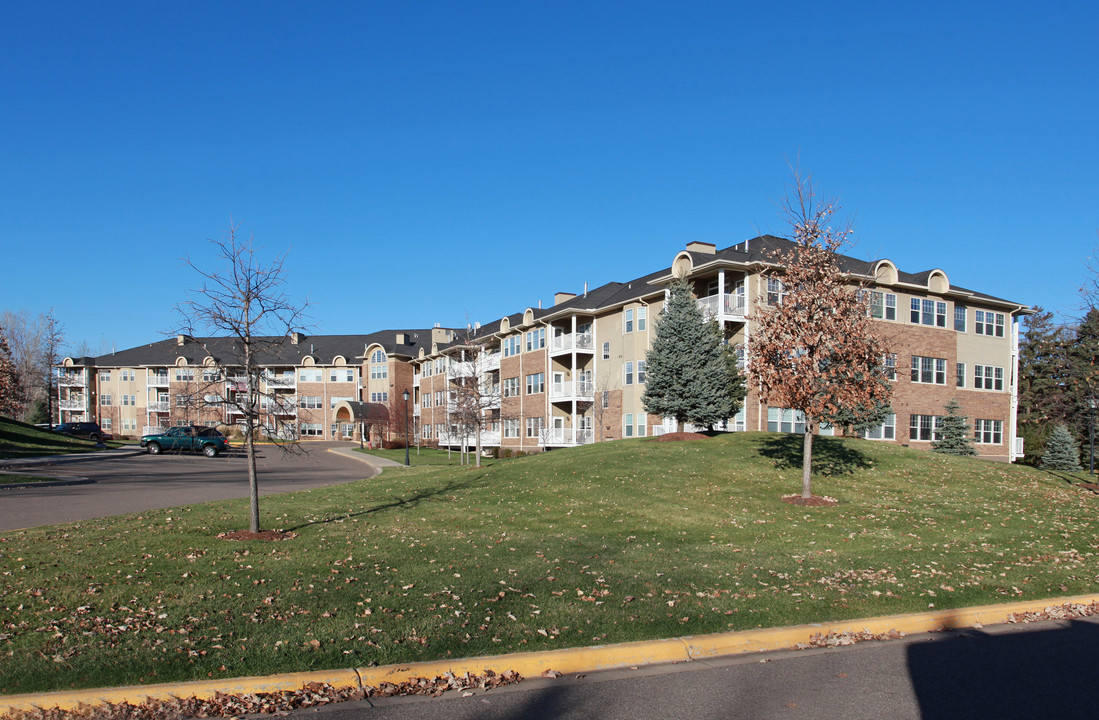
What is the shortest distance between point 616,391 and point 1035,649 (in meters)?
31.4

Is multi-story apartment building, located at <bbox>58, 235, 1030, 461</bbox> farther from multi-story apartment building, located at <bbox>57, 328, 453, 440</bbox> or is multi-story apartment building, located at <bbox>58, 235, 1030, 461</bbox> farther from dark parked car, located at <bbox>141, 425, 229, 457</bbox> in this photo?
multi-story apartment building, located at <bbox>57, 328, 453, 440</bbox>

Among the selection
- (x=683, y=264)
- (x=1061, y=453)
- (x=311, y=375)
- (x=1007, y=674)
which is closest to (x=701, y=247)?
(x=683, y=264)

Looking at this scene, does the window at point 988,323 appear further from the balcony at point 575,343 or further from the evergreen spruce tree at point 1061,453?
the balcony at point 575,343

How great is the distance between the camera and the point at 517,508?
14.9 meters

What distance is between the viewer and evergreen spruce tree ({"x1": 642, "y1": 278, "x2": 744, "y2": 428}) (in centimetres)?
2861

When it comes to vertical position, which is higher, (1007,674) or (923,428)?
(1007,674)

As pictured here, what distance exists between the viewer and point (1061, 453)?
38.8 metres

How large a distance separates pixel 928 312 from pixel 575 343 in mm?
18053

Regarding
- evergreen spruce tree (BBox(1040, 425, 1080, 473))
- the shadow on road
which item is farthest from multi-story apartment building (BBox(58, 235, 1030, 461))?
the shadow on road

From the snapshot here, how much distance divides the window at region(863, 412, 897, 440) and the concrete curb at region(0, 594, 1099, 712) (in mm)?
27119

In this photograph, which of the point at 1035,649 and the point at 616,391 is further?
the point at 616,391

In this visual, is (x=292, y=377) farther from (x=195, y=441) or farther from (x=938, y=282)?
(x=938, y=282)

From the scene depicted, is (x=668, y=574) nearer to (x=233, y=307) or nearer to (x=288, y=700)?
(x=288, y=700)

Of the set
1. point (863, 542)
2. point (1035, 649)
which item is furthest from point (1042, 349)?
point (1035, 649)
